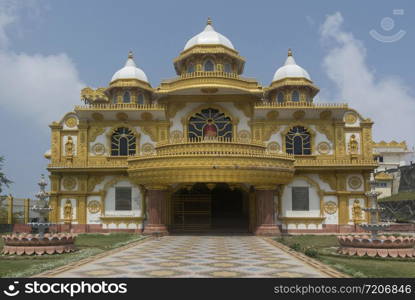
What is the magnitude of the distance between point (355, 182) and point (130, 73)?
61.4 ft

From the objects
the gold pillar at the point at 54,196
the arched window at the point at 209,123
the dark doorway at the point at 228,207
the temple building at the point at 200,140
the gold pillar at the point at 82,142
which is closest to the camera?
the temple building at the point at 200,140

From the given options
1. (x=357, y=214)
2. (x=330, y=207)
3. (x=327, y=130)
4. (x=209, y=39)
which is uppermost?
(x=209, y=39)

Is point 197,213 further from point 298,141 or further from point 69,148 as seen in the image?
point 69,148

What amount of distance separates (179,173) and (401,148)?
185 ft

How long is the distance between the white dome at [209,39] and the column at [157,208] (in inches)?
451

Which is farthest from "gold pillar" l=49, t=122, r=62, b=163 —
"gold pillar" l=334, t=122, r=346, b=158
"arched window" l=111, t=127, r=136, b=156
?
"gold pillar" l=334, t=122, r=346, b=158

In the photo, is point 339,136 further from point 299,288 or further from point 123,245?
point 299,288

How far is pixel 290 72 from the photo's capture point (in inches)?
1363

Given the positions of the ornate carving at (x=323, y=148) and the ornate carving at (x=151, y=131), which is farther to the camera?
the ornate carving at (x=151, y=131)

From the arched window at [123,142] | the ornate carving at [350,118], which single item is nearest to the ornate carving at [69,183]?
the arched window at [123,142]

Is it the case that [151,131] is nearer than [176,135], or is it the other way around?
[176,135]

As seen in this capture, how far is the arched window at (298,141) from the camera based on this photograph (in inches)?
1201

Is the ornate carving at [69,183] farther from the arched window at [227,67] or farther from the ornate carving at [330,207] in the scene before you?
the ornate carving at [330,207]

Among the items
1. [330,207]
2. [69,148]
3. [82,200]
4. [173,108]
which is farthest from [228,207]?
[69,148]
